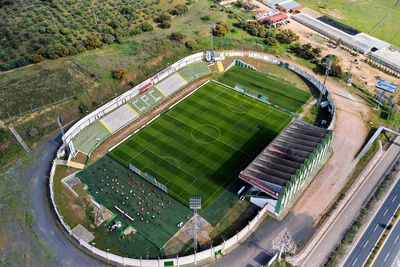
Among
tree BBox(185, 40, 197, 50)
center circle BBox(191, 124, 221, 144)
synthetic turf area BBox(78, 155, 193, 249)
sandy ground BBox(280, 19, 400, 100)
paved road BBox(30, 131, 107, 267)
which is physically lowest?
paved road BBox(30, 131, 107, 267)

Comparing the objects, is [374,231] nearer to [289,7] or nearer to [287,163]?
[287,163]

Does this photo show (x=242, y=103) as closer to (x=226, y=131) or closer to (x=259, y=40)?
(x=226, y=131)

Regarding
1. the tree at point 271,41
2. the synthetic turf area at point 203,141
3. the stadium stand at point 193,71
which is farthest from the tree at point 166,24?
the tree at point 271,41

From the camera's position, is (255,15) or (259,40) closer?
(259,40)

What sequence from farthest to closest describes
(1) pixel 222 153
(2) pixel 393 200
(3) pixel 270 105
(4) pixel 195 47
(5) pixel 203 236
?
(4) pixel 195 47 < (3) pixel 270 105 < (1) pixel 222 153 < (2) pixel 393 200 < (5) pixel 203 236

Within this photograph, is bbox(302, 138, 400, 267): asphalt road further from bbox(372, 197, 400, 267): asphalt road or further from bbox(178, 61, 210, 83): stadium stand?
bbox(178, 61, 210, 83): stadium stand

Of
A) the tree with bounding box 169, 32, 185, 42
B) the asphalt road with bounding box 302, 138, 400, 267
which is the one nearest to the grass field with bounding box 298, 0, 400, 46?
the asphalt road with bounding box 302, 138, 400, 267

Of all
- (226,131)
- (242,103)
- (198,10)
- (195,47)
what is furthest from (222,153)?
(198,10)
